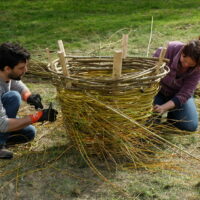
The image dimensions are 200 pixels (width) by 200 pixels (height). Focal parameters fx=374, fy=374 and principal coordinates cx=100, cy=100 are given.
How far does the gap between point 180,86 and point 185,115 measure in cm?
24

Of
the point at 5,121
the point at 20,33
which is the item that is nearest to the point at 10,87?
the point at 5,121

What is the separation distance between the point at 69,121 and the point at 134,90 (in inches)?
18.8

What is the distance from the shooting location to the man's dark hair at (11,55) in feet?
7.73

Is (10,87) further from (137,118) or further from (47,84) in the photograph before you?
(47,84)

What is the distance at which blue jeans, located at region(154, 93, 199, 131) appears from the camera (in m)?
3.03

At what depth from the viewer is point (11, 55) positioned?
7.74 feet

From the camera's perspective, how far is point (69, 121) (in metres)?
2.45

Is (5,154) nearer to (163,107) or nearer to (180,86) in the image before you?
(163,107)

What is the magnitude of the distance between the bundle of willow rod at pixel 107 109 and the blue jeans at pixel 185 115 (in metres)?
0.63

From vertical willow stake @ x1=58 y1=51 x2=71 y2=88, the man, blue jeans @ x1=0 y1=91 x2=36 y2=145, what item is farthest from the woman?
blue jeans @ x1=0 y1=91 x2=36 y2=145

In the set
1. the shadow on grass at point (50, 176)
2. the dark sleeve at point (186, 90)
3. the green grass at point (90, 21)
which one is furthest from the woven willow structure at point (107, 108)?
the green grass at point (90, 21)

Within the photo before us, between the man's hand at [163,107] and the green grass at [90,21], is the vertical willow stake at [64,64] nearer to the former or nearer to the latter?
the man's hand at [163,107]

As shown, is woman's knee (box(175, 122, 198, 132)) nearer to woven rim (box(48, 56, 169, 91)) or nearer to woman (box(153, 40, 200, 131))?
woman (box(153, 40, 200, 131))

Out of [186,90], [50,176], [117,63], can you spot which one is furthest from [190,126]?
[50,176]
